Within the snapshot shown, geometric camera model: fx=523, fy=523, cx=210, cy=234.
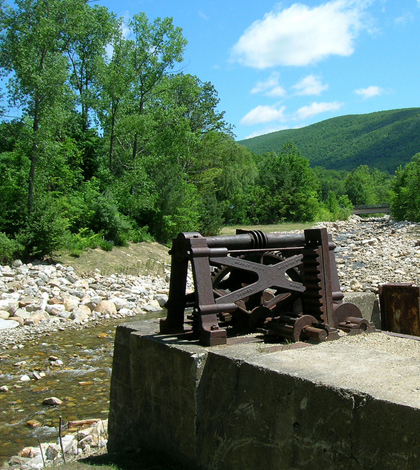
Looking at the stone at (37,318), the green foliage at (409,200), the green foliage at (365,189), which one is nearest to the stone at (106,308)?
the stone at (37,318)

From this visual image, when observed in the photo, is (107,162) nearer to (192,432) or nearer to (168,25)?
(168,25)

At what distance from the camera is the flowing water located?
23.0ft

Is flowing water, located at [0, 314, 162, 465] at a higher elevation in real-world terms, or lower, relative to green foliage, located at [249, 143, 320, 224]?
lower

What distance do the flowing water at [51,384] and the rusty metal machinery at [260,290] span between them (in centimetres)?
337

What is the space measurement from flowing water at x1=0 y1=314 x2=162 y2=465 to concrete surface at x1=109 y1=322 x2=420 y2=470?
279 centimetres

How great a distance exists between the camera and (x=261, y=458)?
3258mm

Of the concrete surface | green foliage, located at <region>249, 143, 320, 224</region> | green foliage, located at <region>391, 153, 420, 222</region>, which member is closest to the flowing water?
the concrete surface

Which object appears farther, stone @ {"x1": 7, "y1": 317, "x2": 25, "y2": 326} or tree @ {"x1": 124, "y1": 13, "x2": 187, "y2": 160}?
tree @ {"x1": 124, "y1": 13, "x2": 187, "y2": 160}

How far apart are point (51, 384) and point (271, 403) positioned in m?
6.59

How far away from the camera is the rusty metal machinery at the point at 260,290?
4.21 m

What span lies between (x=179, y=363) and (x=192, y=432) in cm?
50

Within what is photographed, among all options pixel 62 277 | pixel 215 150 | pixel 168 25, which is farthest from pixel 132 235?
pixel 215 150

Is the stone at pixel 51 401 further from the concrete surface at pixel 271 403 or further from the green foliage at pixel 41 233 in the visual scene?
the green foliage at pixel 41 233

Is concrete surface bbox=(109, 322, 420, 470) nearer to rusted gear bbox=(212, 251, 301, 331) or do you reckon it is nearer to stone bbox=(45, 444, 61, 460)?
rusted gear bbox=(212, 251, 301, 331)
